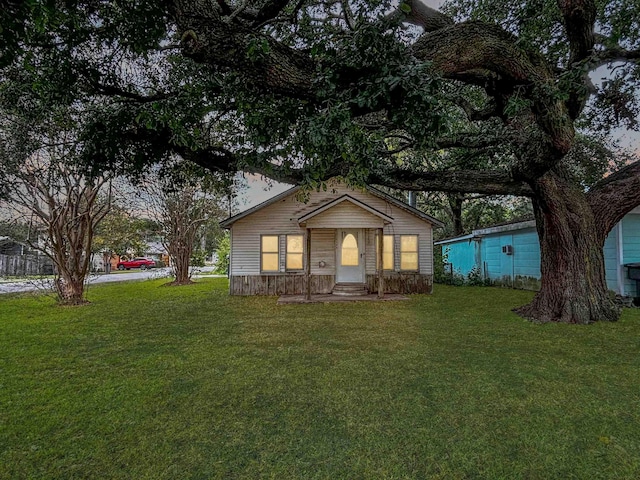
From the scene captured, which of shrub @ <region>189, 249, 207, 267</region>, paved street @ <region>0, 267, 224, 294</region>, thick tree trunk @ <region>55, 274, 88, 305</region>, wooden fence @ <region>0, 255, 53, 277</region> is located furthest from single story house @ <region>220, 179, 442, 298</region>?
wooden fence @ <region>0, 255, 53, 277</region>

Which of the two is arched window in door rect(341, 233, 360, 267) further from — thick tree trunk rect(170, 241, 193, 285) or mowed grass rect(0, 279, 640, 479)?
thick tree trunk rect(170, 241, 193, 285)

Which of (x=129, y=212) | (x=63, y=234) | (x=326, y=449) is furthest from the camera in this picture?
(x=129, y=212)

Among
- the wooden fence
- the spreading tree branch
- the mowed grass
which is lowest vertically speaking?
the mowed grass

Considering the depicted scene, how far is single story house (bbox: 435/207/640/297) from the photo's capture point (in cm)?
907

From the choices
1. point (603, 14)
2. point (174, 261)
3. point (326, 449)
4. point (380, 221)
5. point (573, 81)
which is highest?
point (603, 14)

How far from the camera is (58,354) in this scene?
4809 mm

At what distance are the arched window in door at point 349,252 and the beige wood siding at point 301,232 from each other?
0.34 m

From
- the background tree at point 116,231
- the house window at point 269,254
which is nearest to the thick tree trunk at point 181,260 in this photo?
the background tree at point 116,231

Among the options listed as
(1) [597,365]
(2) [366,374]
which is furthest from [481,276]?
(2) [366,374]

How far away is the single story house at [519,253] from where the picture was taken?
29.8 ft

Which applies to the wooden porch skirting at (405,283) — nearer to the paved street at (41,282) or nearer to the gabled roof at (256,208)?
the gabled roof at (256,208)

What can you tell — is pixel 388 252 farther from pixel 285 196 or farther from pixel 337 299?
pixel 285 196

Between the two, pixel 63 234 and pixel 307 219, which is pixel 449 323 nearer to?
pixel 307 219

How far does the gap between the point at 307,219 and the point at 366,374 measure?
708cm
